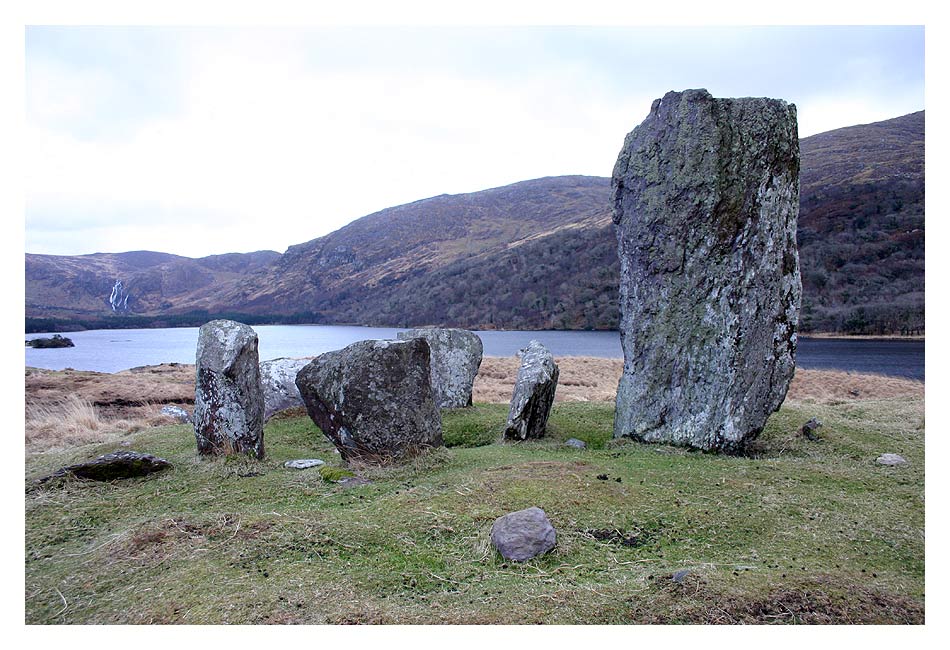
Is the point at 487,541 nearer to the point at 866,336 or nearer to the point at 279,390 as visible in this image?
the point at 279,390

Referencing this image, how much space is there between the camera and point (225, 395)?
381 inches

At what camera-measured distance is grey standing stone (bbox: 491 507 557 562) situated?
5.43 meters

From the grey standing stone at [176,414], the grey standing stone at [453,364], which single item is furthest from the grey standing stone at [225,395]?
the grey standing stone at [176,414]

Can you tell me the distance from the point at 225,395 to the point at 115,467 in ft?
5.81

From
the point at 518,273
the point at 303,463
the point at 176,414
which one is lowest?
the point at 176,414

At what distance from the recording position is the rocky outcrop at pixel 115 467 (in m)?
8.39

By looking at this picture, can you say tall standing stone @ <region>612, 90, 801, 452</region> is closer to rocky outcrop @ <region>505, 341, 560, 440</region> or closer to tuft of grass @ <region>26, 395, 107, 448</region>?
rocky outcrop @ <region>505, 341, 560, 440</region>

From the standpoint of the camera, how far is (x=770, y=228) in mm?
9562

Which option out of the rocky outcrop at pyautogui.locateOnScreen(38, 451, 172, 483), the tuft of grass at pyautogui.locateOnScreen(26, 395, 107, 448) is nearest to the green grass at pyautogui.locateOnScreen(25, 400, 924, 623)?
the rocky outcrop at pyautogui.locateOnScreen(38, 451, 172, 483)

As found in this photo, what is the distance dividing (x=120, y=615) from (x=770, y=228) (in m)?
9.50

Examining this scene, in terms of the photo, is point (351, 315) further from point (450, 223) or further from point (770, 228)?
point (770, 228)

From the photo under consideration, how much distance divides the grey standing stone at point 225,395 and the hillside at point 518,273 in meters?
64.2

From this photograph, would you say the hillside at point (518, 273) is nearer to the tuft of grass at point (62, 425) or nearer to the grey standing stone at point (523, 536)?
the grey standing stone at point (523, 536)

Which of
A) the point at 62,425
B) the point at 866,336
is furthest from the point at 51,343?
the point at 866,336
